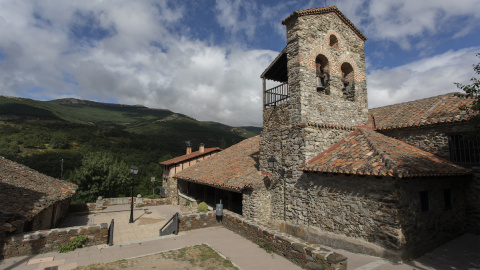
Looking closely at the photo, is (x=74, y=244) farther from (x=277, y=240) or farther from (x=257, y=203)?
(x=257, y=203)

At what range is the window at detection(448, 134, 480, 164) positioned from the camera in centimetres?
944

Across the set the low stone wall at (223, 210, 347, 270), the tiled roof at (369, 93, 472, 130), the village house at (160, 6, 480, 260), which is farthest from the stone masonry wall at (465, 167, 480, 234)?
the low stone wall at (223, 210, 347, 270)

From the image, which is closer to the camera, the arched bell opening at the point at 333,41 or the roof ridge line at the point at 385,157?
the roof ridge line at the point at 385,157

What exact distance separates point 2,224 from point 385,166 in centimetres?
1097

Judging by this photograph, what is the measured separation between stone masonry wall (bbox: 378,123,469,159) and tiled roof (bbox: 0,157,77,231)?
1519 centimetres

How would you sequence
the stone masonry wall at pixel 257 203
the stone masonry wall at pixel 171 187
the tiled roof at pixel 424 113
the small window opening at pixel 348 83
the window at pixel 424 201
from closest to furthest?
the window at pixel 424 201 → the tiled roof at pixel 424 113 → the stone masonry wall at pixel 257 203 → the small window opening at pixel 348 83 → the stone masonry wall at pixel 171 187

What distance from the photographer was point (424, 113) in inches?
438

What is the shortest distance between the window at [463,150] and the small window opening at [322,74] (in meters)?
5.43

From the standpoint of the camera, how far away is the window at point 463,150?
944cm

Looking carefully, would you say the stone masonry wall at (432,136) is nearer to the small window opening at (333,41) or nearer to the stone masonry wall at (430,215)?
the stone masonry wall at (430,215)

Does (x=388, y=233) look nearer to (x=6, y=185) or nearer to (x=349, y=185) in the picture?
(x=349, y=185)

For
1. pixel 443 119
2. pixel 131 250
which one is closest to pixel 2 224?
pixel 131 250

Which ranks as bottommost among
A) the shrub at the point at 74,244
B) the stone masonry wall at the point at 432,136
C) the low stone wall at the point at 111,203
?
the low stone wall at the point at 111,203

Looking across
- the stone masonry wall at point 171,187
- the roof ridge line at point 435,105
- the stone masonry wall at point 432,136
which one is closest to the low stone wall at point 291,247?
the stone masonry wall at point 432,136
